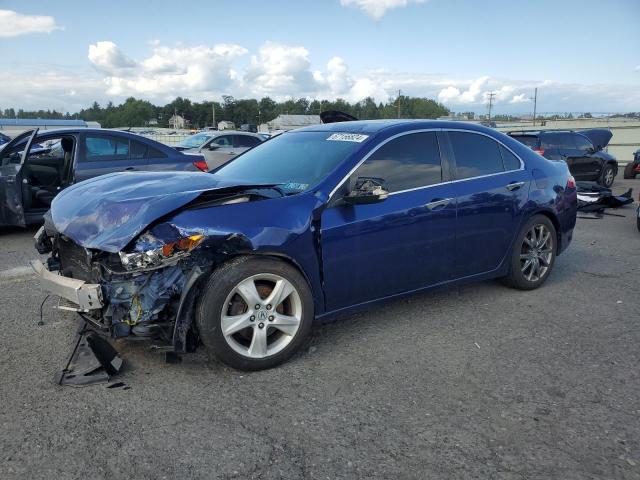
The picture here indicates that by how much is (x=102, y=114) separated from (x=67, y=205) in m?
139

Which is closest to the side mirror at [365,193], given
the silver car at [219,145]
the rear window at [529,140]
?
the rear window at [529,140]

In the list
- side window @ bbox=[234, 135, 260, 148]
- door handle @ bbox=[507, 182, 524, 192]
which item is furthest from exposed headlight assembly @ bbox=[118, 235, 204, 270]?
side window @ bbox=[234, 135, 260, 148]

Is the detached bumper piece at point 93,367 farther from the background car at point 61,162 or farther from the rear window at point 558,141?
the rear window at point 558,141

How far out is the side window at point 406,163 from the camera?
160 inches

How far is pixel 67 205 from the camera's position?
12.6ft

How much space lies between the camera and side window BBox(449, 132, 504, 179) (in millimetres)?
4629

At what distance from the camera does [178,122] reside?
116188 millimetres

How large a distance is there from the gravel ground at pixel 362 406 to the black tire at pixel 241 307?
11 cm

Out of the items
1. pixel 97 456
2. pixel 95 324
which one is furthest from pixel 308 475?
pixel 95 324

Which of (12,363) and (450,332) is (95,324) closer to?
(12,363)

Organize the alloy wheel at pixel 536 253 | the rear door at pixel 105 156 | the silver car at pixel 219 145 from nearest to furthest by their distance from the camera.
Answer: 1. the alloy wheel at pixel 536 253
2. the rear door at pixel 105 156
3. the silver car at pixel 219 145

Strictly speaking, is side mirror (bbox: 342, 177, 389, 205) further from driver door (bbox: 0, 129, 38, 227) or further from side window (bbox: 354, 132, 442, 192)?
driver door (bbox: 0, 129, 38, 227)

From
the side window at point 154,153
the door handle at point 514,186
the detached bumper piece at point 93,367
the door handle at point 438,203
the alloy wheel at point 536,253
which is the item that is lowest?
the detached bumper piece at point 93,367

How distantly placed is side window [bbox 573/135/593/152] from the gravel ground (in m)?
11.2
